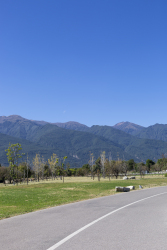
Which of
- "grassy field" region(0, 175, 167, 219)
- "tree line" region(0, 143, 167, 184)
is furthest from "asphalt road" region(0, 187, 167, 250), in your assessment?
"tree line" region(0, 143, 167, 184)

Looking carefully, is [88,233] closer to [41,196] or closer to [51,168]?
[41,196]

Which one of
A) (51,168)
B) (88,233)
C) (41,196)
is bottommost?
(41,196)

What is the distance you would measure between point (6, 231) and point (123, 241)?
3938mm

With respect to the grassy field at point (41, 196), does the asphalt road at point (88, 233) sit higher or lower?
higher

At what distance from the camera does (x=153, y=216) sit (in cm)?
1123

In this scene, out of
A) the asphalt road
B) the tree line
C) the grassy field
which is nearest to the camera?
the asphalt road

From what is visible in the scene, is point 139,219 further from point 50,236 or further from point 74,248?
point 74,248

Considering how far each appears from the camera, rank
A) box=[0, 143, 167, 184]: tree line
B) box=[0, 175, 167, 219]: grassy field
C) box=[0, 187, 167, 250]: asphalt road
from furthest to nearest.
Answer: box=[0, 143, 167, 184]: tree line, box=[0, 175, 167, 219]: grassy field, box=[0, 187, 167, 250]: asphalt road

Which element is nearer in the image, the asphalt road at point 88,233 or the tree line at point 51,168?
the asphalt road at point 88,233

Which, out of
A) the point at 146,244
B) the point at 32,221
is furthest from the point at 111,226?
the point at 32,221

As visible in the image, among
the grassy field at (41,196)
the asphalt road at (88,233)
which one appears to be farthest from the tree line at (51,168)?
the asphalt road at (88,233)

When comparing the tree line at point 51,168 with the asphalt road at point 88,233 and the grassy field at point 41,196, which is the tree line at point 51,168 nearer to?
the grassy field at point 41,196

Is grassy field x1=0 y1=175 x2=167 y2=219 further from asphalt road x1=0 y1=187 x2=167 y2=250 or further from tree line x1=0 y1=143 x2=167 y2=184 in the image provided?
Answer: tree line x1=0 y1=143 x2=167 y2=184

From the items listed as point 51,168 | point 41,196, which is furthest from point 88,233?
point 51,168
